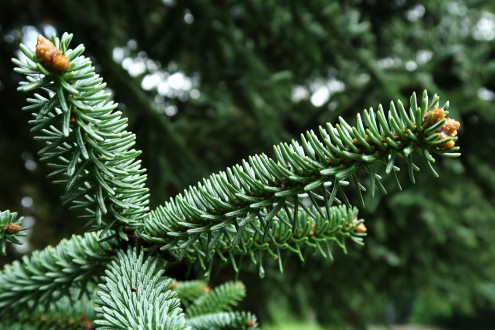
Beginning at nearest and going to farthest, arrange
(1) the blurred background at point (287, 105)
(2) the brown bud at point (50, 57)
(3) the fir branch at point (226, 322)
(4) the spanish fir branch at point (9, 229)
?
(2) the brown bud at point (50, 57)
(4) the spanish fir branch at point (9, 229)
(3) the fir branch at point (226, 322)
(1) the blurred background at point (287, 105)

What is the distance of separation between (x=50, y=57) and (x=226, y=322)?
0.39m

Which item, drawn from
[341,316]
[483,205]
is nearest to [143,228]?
[341,316]

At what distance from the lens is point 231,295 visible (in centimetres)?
71

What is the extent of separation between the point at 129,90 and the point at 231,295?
148 cm

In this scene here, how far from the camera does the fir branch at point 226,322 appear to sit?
617mm

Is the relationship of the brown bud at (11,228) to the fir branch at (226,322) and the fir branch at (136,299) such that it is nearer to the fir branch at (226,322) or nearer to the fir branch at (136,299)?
the fir branch at (136,299)

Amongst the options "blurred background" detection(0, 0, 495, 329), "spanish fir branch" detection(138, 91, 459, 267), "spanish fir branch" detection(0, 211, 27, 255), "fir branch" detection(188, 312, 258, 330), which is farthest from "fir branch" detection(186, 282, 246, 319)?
"blurred background" detection(0, 0, 495, 329)

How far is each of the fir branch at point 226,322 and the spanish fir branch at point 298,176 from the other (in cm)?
11

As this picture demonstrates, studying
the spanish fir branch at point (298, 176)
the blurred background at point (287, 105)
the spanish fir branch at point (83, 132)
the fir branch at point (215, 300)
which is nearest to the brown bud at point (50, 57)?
the spanish fir branch at point (83, 132)

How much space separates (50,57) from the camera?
0.39m

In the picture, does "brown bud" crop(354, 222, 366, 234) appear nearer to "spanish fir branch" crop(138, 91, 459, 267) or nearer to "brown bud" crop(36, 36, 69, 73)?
"spanish fir branch" crop(138, 91, 459, 267)

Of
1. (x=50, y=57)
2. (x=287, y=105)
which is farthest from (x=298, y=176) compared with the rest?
(x=287, y=105)

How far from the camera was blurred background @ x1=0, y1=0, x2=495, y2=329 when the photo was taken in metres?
2.18

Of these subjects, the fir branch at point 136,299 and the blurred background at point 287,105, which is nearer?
the fir branch at point 136,299
